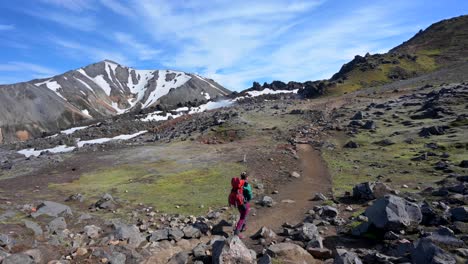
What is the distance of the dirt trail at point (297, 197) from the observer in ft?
60.4

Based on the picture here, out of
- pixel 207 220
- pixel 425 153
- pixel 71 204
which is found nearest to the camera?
pixel 207 220

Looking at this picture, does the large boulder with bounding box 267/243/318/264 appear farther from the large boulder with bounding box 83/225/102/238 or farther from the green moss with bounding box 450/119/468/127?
the green moss with bounding box 450/119/468/127

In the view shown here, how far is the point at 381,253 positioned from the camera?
473 inches

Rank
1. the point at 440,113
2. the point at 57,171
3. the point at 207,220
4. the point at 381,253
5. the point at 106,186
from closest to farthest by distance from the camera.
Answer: the point at 381,253
the point at 207,220
the point at 106,186
the point at 57,171
the point at 440,113

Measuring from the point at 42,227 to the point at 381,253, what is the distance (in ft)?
51.3

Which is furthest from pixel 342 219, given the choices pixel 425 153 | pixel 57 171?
pixel 57 171

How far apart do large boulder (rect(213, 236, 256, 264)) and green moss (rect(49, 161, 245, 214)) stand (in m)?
9.48

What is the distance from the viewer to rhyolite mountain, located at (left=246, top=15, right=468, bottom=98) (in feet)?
366

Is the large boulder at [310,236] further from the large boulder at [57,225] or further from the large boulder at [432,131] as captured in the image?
the large boulder at [432,131]

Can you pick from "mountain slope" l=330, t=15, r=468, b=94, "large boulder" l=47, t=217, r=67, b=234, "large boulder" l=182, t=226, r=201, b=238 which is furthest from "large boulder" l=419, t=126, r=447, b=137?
"mountain slope" l=330, t=15, r=468, b=94

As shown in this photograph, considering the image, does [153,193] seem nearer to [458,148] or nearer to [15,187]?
[15,187]

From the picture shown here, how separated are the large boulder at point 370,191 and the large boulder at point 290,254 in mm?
9532

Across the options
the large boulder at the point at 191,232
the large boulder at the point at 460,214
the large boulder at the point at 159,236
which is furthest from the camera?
the large boulder at the point at 191,232

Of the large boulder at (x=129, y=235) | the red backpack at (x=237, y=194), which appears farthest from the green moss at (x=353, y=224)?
the large boulder at (x=129, y=235)
